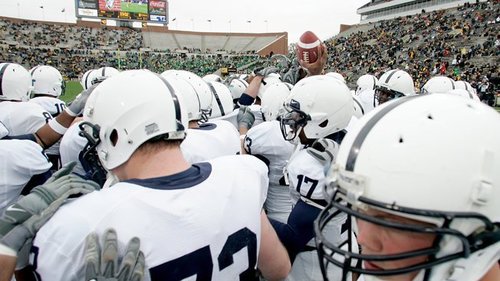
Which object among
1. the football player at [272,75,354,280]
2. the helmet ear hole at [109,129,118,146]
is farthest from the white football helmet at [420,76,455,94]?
the helmet ear hole at [109,129,118,146]

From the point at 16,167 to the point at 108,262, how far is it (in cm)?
137

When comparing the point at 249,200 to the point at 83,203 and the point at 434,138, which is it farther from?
the point at 434,138

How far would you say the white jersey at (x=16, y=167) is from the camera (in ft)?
7.48

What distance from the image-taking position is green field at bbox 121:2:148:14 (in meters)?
48.8

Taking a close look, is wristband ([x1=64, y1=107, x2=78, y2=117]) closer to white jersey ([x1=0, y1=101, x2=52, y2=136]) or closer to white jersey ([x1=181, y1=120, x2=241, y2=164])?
white jersey ([x1=181, y1=120, x2=241, y2=164])

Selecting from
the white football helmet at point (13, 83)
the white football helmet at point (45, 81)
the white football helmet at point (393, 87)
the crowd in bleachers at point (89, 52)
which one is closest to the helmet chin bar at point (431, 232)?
the white football helmet at point (13, 83)

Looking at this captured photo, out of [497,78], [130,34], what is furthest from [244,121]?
[130,34]

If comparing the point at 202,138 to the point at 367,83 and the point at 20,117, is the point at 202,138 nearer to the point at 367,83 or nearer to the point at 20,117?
the point at 20,117

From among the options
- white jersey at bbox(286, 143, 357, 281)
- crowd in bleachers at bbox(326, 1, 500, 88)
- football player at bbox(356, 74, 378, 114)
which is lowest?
white jersey at bbox(286, 143, 357, 281)

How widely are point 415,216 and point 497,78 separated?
2224cm

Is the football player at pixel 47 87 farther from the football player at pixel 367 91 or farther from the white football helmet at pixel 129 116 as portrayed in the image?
the football player at pixel 367 91

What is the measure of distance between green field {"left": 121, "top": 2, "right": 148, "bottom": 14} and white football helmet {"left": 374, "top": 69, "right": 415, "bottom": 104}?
4878 cm

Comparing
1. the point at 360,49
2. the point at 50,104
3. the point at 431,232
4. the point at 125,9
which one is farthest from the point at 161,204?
the point at 125,9

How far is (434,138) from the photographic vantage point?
1151 millimetres
